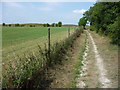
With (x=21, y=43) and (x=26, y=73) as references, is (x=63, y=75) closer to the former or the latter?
(x=26, y=73)

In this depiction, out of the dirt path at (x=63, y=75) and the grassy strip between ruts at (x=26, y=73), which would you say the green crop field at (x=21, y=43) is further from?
the grassy strip between ruts at (x=26, y=73)

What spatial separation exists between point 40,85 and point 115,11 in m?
10.5

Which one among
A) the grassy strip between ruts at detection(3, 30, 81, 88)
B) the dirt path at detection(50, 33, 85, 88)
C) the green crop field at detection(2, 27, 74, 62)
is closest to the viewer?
the grassy strip between ruts at detection(3, 30, 81, 88)

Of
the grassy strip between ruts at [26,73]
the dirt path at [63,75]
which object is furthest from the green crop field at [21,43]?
the grassy strip between ruts at [26,73]

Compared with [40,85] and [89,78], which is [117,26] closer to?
[89,78]

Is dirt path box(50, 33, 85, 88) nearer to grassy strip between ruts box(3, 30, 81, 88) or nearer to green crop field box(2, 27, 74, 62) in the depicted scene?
grassy strip between ruts box(3, 30, 81, 88)

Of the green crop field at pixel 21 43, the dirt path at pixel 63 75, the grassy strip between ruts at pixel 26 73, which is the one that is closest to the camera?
the grassy strip between ruts at pixel 26 73

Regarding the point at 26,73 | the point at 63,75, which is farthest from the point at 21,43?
the point at 26,73

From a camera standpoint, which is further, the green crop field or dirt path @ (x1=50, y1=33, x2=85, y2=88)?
the green crop field

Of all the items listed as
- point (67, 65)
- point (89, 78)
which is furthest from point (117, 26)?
point (89, 78)

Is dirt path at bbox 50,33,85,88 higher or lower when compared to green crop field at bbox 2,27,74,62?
lower

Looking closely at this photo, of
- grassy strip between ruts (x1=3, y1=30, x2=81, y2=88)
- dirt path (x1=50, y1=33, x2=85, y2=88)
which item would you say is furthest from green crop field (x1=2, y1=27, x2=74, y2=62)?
grassy strip between ruts (x1=3, y1=30, x2=81, y2=88)

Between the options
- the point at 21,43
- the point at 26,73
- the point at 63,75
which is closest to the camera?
the point at 26,73

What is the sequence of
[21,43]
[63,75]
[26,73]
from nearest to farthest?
[26,73] → [63,75] → [21,43]
